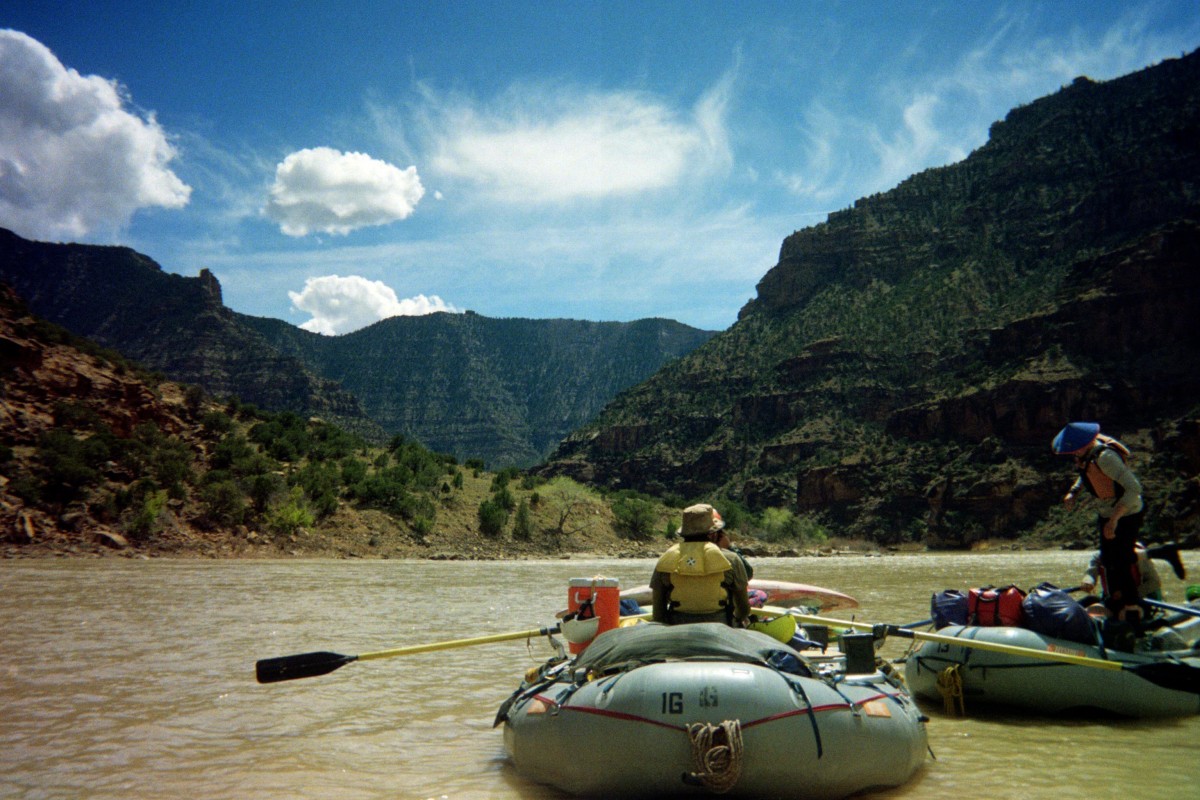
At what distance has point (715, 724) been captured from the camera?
4.85 m

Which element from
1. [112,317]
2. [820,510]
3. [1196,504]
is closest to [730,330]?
[820,510]

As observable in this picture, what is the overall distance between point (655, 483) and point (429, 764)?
360ft

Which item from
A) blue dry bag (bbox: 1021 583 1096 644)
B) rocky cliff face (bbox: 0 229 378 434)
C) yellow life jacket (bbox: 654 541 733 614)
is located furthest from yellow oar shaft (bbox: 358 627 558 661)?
rocky cliff face (bbox: 0 229 378 434)

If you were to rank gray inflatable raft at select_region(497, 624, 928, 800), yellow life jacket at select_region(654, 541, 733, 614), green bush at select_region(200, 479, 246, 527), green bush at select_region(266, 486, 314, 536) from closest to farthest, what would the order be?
gray inflatable raft at select_region(497, 624, 928, 800) < yellow life jacket at select_region(654, 541, 733, 614) < green bush at select_region(200, 479, 246, 527) < green bush at select_region(266, 486, 314, 536)

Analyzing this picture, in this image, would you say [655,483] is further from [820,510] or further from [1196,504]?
[1196,504]

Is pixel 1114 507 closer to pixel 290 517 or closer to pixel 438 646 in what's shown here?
pixel 438 646

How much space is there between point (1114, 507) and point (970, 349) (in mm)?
96983

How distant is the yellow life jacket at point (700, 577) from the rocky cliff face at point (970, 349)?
244 ft

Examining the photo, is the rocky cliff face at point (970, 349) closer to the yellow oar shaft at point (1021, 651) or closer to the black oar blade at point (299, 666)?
the yellow oar shaft at point (1021, 651)

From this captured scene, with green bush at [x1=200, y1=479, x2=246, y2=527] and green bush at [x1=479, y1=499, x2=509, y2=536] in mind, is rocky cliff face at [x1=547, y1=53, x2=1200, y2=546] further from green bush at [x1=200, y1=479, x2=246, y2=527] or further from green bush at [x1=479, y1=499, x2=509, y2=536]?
green bush at [x1=200, y1=479, x2=246, y2=527]

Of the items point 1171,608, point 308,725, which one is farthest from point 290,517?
point 1171,608

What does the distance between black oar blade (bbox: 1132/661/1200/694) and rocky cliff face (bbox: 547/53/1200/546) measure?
71.6 meters

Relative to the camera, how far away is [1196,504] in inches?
2382

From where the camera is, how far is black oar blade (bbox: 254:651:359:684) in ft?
23.9
